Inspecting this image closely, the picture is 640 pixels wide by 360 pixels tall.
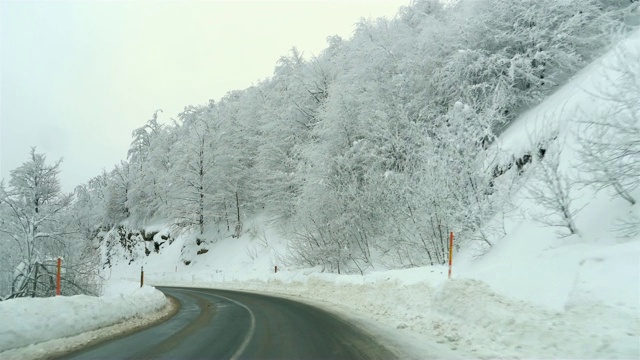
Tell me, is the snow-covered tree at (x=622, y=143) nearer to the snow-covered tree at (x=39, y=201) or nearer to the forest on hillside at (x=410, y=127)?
the forest on hillside at (x=410, y=127)

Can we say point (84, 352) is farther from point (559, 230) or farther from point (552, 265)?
point (559, 230)

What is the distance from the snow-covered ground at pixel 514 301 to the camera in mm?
6469

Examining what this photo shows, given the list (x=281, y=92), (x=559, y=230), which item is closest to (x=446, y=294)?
(x=559, y=230)

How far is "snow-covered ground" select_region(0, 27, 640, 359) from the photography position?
21.2ft

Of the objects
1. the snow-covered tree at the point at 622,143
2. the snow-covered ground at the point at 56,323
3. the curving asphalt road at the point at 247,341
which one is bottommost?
the curving asphalt road at the point at 247,341

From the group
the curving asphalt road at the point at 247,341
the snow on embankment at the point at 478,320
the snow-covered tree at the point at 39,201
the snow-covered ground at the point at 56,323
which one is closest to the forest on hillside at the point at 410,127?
the snow-covered tree at the point at 39,201

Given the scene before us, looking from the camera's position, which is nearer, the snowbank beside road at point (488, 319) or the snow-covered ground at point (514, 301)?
the snowbank beside road at point (488, 319)

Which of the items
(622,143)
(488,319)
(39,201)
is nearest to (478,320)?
(488,319)

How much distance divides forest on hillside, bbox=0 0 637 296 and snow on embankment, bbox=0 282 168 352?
38.8 feet

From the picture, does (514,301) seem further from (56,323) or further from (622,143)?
(56,323)

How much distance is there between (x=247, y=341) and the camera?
8711mm

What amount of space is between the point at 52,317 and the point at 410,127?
18.1 meters

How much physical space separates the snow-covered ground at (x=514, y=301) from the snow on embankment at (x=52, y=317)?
0.03 metres

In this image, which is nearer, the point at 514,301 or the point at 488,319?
the point at 488,319
